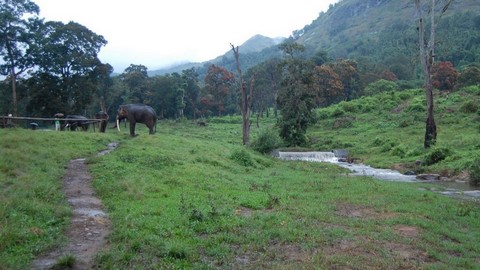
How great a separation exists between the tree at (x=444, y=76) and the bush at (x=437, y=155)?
155ft

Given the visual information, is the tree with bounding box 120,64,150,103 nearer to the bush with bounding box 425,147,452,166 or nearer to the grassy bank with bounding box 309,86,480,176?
the grassy bank with bounding box 309,86,480,176

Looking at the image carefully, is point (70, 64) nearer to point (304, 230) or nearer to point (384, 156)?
point (384, 156)

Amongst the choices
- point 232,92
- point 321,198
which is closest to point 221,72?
point 232,92

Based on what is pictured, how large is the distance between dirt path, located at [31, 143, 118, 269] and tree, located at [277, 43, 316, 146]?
3493 centimetres

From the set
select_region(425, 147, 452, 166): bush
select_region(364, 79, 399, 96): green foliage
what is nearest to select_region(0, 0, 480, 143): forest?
select_region(364, 79, 399, 96): green foliage

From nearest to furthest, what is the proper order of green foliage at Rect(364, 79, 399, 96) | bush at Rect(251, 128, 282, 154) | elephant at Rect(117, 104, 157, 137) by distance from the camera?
1. elephant at Rect(117, 104, 157, 137)
2. bush at Rect(251, 128, 282, 154)
3. green foliage at Rect(364, 79, 399, 96)

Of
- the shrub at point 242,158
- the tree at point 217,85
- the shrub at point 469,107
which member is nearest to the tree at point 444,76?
the shrub at point 469,107

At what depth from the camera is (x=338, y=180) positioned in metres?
22.3

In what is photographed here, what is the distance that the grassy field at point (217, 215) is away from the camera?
351 inches

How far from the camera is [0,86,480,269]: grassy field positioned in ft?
29.3

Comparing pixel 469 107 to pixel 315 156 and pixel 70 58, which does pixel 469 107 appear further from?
pixel 70 58

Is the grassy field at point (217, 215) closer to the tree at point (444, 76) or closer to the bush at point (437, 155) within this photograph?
the bush at point (437, 155)

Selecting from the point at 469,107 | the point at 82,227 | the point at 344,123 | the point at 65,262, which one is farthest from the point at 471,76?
the point at 65,262

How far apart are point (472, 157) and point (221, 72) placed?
7714 cm
